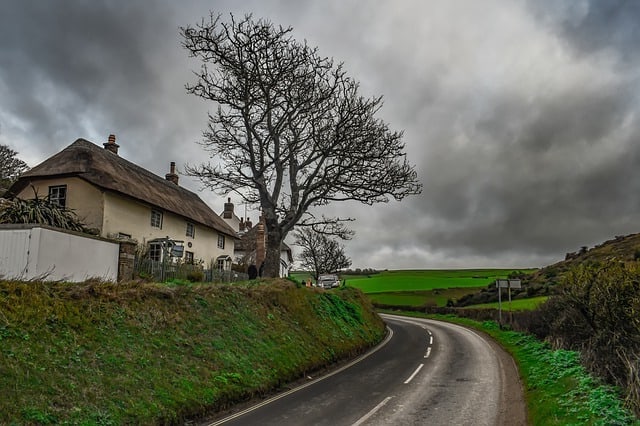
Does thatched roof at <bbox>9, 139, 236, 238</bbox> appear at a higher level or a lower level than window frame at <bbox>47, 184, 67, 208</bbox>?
higher

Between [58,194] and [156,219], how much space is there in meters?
6.13

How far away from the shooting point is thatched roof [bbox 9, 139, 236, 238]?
81.8 ft

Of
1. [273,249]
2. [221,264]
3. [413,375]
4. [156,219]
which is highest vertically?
[156,219]

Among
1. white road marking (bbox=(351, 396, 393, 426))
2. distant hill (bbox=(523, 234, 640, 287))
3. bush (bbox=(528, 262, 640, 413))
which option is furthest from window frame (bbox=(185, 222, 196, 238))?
distant hill (bbox=(523, 234, 640, 287))

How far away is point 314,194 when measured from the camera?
25.2 m

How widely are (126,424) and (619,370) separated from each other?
10.9 meters

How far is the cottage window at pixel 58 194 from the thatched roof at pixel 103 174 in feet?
2.45

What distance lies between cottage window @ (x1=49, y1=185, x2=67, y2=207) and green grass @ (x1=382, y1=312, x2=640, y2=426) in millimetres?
24579

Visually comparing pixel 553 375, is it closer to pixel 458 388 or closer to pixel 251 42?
pixel 458 388

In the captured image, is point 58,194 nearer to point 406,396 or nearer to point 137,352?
point 137,352

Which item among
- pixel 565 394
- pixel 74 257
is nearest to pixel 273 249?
pixel 74 257

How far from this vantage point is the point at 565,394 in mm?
10586

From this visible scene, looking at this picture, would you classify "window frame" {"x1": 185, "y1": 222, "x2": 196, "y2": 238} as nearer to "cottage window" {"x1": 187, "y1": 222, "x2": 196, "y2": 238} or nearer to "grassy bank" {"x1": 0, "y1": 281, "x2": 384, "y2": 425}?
"cottage window" {"x1": 187, "y1": 222, "x2": 196, "y2": 238}

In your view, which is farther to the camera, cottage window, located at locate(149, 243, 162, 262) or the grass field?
the grass field
